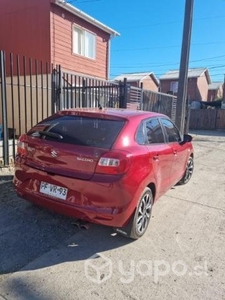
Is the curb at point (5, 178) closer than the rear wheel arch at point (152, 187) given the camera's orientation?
No

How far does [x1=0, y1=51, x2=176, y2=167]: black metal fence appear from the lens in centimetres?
557

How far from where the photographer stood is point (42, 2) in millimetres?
10562

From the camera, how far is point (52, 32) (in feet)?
35.0

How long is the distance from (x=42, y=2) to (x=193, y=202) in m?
10.2

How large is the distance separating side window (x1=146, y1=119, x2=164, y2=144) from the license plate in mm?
1324

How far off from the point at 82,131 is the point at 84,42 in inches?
430

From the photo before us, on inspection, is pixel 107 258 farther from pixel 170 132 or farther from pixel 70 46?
pixel 70 46

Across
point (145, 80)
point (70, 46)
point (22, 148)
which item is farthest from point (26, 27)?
point (145, 80)

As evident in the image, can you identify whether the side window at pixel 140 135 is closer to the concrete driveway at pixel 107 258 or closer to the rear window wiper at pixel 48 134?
the rear window wiper at pixel 48 134

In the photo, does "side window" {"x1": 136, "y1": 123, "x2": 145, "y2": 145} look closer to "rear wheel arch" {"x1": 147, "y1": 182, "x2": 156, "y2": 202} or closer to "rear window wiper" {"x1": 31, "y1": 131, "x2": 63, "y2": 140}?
"rear wheel arch" {"x1": 147, "y1": 182, "x2": 156, "y2": 202}

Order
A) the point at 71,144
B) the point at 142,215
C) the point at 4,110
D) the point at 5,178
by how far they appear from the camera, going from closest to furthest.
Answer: the point at 71,144, the point at 142,215, the point at 5,178, the point at 4,110

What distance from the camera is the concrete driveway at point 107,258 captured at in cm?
236

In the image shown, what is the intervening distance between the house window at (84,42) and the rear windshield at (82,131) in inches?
392

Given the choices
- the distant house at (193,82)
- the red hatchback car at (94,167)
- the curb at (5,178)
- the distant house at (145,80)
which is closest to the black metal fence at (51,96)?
the curb at (5,178)
